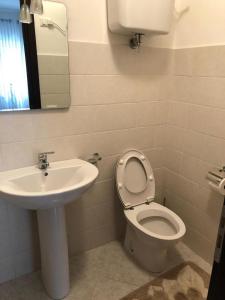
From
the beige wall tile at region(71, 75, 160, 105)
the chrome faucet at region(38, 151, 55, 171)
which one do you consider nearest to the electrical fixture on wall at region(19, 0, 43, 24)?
the beige wall tile at region(71, 75, 160, 105)

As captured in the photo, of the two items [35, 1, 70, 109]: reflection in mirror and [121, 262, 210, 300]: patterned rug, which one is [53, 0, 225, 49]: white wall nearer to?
[35, 1, 70, 109]: reflection in mirror

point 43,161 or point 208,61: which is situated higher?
point 208,61

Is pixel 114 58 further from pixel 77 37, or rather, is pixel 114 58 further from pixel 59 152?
pixel 59 152

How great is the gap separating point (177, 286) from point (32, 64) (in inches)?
65.9

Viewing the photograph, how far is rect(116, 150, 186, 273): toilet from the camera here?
1.70m

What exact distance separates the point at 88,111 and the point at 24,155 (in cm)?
50

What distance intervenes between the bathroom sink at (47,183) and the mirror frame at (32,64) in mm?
397

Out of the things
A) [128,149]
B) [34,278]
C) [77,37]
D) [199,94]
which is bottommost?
[34,278]

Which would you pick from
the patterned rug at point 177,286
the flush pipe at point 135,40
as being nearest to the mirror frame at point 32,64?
the flush pipe at point 135,40

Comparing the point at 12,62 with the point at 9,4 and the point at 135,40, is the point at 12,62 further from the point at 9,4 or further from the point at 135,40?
the point at 135,40

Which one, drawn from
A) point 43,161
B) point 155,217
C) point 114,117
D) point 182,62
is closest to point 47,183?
point 43,161

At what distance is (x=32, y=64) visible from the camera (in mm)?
1382

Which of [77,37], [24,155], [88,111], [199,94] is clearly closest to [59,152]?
[24,155]

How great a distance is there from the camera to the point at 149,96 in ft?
6.03
